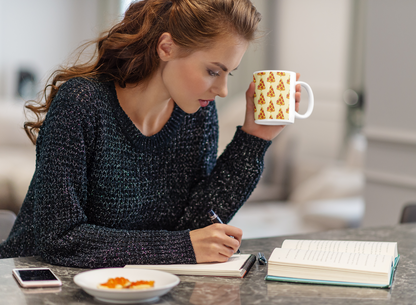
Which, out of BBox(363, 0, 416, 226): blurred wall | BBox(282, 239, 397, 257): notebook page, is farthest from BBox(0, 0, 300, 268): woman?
BBox(363, 0, 416, 226): blurred wall

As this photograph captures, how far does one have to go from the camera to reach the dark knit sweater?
102 centimetres

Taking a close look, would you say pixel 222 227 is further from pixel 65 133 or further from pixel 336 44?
pixel 336 44

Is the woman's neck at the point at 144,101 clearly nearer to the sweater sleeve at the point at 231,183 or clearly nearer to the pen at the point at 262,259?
the sweater sleeve at the point at 231,183

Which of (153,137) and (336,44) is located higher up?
(336,44)

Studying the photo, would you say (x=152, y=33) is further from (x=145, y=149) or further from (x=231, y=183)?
(x=231, y=183)

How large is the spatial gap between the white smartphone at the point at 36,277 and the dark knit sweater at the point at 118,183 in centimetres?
8

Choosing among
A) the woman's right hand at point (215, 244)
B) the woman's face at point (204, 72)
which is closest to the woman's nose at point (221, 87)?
the woman's face at point (204, 72)

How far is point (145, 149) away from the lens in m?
1.24

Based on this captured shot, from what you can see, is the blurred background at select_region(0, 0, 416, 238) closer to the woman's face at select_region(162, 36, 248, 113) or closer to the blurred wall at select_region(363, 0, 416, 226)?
the blurred wall at select_region(363, 0, 416, 226)

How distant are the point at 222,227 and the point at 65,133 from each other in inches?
15.2

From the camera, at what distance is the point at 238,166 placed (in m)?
1.27

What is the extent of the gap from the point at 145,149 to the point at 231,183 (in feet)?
0.77

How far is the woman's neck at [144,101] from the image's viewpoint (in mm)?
1250

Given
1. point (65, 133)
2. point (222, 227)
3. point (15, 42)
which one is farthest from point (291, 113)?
point (15, 42)
